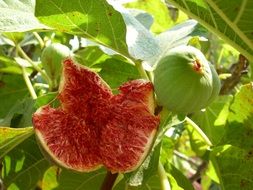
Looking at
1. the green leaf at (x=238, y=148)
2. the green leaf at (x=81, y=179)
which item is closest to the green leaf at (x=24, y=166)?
the green leaf at (x=81, y=179)

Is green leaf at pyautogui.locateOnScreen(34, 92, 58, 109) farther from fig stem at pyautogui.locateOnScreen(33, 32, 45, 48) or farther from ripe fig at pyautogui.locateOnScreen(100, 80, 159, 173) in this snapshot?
fig stem at pyautogui.locateOnScreen(33, 32, 45, 48)

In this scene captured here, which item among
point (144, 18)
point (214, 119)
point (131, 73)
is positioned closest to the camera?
point (131, 73)

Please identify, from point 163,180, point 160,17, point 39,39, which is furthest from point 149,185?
point 160,17

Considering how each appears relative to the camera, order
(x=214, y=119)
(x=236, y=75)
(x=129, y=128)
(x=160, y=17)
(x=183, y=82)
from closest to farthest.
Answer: (x=183, y=82)
(x=129, y=128)
(x=214, y=119)
(x=236, y=75)
(x=160, y=17)

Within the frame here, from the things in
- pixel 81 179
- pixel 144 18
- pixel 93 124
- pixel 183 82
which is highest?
pixel 183 82

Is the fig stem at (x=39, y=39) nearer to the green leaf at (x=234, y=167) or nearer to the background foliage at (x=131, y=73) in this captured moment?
the background foliage at (x=131, y=73)

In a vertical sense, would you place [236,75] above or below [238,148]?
below

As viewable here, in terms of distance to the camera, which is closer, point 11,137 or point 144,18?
point 11,137

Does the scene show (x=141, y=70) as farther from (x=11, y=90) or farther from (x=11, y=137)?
(x=11, y=90)
